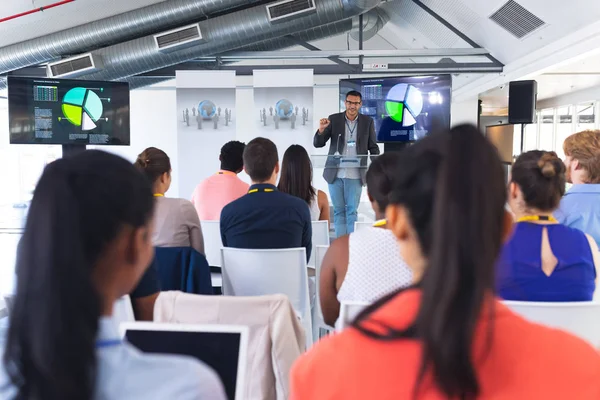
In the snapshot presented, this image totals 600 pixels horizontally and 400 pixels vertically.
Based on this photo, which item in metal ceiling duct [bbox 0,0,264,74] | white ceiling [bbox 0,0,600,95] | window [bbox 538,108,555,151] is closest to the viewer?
white ceiling [bbox 0,0,600,95]

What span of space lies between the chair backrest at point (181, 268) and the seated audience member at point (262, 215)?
41 cm

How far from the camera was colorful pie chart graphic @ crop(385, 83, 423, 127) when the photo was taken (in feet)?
22.6

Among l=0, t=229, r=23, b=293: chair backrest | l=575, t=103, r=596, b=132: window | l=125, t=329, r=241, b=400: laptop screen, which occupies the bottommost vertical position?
l=0, t=229, r=23, b=293: chair backrest

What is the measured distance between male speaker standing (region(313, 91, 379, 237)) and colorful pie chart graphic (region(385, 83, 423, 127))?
172 centimetres

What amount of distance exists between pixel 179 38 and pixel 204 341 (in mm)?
5858

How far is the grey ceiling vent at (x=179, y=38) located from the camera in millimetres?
6379

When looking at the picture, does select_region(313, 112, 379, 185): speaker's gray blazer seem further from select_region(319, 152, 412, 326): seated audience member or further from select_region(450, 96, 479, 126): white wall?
select_region(450, 96, 479, 126): white wall

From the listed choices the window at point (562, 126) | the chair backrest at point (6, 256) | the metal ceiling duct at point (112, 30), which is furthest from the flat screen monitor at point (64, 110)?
the window at point (562, 126)

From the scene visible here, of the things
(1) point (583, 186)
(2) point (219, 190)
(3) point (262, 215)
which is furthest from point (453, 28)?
(3) point (262, 215)

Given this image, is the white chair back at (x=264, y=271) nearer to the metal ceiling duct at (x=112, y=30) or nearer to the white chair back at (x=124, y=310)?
the white chair back at (x=124, y=310)

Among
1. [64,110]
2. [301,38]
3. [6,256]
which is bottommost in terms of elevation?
[6,256]

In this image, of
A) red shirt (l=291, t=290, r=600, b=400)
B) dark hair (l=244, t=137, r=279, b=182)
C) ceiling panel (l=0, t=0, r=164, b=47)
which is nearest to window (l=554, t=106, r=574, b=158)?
ceiling panel (l=0, t=0, r=164, b=47)

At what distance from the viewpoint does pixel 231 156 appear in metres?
3.92

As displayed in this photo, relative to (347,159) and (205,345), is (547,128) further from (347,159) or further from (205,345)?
(205,345)
